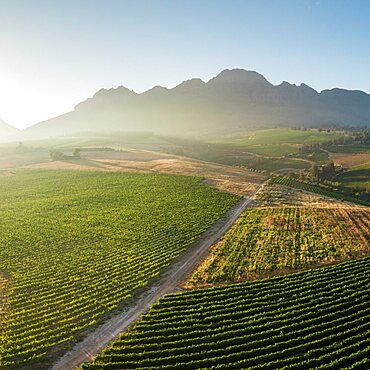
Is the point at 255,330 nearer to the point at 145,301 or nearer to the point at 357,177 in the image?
the point at 145,301

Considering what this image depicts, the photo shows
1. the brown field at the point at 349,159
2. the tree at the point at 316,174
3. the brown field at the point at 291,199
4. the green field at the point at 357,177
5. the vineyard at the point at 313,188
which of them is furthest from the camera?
the brown field at the point at 349,159

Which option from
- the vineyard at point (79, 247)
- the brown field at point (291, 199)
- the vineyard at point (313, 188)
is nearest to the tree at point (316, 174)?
the vineyard at point (313, 188)

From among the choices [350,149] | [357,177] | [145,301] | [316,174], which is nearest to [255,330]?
[145,301]

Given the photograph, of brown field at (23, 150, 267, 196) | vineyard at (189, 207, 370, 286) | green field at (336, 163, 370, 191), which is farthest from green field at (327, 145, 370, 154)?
vineyard at (189, 207, 370, 286)

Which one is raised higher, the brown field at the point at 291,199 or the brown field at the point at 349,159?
the brown field at the point at 349,159

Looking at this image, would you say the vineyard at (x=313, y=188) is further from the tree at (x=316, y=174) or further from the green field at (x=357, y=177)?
the green field at (x=357, y=177)

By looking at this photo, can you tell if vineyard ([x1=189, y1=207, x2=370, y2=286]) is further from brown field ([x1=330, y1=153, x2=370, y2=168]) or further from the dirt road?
brown field ([x1=330, y1=153, x2=370, y2=168])

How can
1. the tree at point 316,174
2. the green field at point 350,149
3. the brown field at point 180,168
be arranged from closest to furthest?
the brown field at point 180,168 < the tree at point 316,174 < the green field at point 350,149
